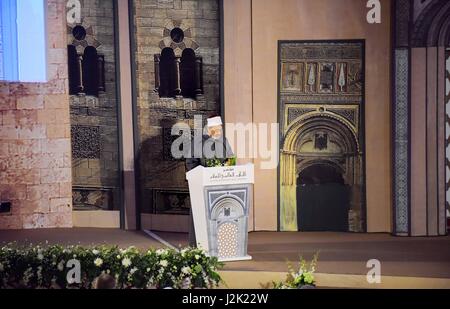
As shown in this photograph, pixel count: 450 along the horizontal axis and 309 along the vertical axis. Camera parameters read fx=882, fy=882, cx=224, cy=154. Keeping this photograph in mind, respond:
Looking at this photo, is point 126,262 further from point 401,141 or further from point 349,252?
point 401,141

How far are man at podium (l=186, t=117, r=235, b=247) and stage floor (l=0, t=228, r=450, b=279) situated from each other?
34.9 inches

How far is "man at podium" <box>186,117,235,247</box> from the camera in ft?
27.7

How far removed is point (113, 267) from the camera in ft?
25.5

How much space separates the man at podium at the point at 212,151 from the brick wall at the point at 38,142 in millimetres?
1641

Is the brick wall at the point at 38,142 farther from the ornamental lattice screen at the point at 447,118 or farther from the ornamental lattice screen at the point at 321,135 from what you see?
the ornamental lattice screen at the point at 447,118

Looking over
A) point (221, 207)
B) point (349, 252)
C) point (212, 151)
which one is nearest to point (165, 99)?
point (212, 151)

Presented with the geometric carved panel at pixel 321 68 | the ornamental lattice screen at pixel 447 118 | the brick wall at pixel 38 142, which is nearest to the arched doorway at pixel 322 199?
the geometric carved panel at pixel 321 68

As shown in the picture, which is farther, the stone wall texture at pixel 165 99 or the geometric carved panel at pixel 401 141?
the stone wall texture at pixel 165 99

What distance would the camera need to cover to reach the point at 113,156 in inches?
407

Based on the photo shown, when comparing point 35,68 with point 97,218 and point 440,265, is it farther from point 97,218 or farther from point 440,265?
point 440,265

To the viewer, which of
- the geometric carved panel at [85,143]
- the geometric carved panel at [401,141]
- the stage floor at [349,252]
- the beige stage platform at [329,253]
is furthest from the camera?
the geometric carved panel at [85,143]

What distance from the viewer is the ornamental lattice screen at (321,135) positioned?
9953 millimetres

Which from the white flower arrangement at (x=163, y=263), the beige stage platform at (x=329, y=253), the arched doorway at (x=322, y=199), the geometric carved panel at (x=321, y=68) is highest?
the geometric carved panel at (x=321, y=68)

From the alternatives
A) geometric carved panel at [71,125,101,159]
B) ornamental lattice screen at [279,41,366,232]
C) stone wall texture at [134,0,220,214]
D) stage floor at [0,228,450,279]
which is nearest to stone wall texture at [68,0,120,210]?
geometric carved panel at [71,125,101,159]
